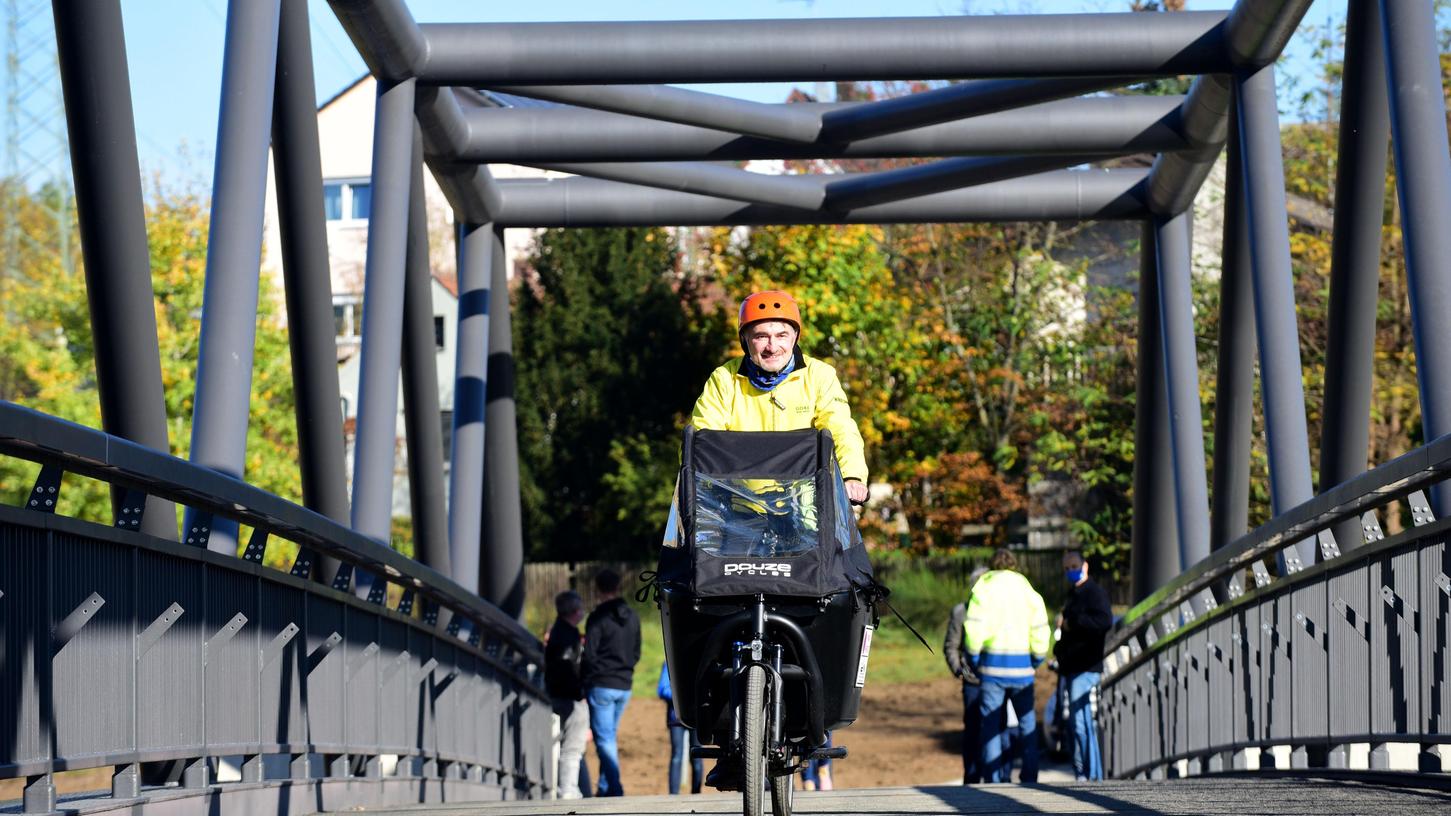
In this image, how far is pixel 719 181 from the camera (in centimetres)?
1712

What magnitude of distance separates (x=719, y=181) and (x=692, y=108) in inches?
106

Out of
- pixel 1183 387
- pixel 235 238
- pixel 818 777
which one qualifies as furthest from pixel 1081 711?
pixel 235 238

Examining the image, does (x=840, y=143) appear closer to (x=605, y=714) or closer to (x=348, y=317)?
(x=605, y=714)

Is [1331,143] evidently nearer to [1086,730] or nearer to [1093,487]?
[1093,487]

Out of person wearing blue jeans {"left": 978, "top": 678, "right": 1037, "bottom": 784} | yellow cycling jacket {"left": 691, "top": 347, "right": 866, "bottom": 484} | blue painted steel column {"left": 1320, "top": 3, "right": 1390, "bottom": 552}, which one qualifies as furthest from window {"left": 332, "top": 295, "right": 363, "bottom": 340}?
yellow cycling jacket {"left": 691, "top": 347, "right": 866, "bottom": 484}

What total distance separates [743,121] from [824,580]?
869 cm

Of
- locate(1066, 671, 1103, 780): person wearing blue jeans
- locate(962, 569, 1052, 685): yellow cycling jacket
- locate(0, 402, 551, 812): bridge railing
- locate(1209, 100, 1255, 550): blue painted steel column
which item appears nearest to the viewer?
locate(0, 402, 551, 812): bridge railing

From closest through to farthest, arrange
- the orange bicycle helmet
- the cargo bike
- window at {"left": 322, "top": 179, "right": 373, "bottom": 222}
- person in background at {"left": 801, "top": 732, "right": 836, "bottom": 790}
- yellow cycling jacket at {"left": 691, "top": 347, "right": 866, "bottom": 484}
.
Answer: the cargo bike
the orange bicycle helmet
yellow cycling jacket at {"left": 691, "top": 347, "right": 866, "bottom": 484}
person in background at {"left": 801, "top": 732, "right": 836, "bottom": 790}
window at {"left": 322, "top": 179, "right": 373, "bottom": 222}

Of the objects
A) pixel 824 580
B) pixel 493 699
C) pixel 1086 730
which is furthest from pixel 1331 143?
pixel 824 580

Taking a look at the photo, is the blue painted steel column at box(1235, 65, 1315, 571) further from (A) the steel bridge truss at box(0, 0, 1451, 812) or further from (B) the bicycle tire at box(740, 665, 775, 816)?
(B) the bicycle tire at box(740, 665, 775, 816)

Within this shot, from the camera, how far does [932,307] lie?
43.6 meters

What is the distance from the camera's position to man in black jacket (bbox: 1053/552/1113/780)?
14953mm

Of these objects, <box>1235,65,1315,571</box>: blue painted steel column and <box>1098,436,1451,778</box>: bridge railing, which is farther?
<box>1235,65,1315,571</box>: blue painted steel column

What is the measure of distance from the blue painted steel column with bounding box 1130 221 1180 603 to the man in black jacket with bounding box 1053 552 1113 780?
3206mm
